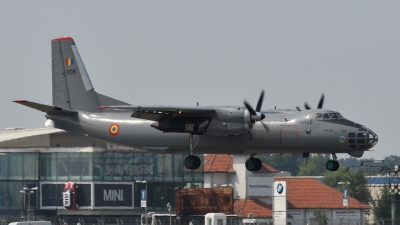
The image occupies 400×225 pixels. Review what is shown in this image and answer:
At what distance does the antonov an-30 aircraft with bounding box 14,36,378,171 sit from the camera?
4900 centimetres

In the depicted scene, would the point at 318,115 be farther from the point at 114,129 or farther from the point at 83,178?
the point at 83,178

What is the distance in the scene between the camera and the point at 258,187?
85688 mm

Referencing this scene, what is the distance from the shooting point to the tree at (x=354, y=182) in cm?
10256

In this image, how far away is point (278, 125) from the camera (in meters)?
49.9

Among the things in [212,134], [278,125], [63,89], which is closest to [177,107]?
[212,134]

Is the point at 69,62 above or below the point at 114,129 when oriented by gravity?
above

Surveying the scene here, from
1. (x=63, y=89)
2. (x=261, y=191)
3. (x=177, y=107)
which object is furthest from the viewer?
(x=261, y=191)

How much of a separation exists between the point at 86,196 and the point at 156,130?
2973 centimetres

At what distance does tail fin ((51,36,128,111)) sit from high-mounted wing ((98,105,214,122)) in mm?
5599

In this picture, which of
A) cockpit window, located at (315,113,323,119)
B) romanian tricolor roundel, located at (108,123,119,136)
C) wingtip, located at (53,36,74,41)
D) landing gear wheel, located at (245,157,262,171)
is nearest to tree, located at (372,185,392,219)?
landing gear wheel, located at (245,157,262,171)

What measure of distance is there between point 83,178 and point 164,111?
32257 mm

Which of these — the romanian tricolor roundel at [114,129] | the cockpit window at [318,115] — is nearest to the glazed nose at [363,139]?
the cockpit window at [318,115]

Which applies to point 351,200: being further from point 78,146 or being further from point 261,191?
point 78,146

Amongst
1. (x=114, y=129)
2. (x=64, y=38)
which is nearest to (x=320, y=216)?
(x=114, y=129)
